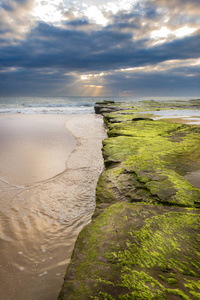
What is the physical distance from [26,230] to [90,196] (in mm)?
1566

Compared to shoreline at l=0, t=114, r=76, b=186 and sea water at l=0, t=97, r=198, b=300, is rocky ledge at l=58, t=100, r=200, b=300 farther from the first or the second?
shoreline at l=0, t=114, r=76, b=186

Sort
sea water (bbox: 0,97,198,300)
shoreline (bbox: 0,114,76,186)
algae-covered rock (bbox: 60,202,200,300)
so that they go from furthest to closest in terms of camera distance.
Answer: shoreline (bbox: 0,114,76,186), sea water (bbox: 0,97,198,300), algae-covered rock (bbox: 60,202,200,300)

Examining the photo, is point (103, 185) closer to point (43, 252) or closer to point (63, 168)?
point (43, 252)

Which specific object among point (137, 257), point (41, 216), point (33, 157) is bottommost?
point (41, 216)

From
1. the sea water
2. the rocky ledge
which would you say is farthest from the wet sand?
the rocky ledge

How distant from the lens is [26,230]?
3.19m

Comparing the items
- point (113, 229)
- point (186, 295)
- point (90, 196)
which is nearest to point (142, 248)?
point (113, 229)

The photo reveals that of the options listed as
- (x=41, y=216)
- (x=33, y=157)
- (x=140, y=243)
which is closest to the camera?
(x=140, y=243)

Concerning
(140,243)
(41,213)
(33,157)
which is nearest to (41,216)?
(41,213)

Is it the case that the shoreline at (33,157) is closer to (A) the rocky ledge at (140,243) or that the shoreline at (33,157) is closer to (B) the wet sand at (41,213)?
(B) the wet sand at (41,213)

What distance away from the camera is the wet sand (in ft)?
7.58

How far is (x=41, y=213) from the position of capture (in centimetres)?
365

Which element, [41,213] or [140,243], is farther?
[41,213]

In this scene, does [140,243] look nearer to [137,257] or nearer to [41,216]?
[137,257]
